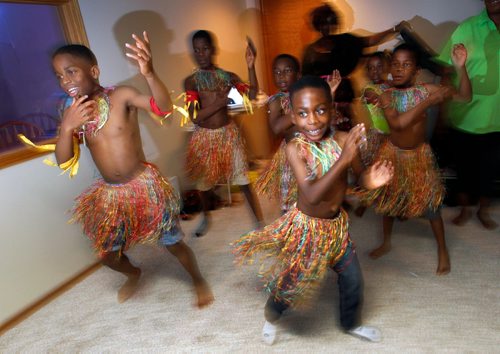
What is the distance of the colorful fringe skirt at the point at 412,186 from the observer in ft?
6.23

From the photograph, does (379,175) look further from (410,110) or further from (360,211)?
(360,211)

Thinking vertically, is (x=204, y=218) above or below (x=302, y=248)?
below

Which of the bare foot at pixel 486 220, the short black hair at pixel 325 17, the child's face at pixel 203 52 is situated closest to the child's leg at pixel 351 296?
the bare foot at pixel 486 220

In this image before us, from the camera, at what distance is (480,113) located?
2332mm

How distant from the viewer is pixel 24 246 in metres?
2.03

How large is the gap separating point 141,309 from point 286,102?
1349 millimetres

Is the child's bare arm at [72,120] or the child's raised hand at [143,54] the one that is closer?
the child's raised hand at [143,54]

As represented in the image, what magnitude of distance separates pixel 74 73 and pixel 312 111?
107cm

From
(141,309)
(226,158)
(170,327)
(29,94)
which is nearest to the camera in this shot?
(170,327)

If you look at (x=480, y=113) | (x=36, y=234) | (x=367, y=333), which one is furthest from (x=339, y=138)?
(x=36, y=234)

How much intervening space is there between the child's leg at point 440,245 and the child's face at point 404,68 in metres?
0.71

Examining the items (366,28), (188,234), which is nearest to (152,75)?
(188,234)

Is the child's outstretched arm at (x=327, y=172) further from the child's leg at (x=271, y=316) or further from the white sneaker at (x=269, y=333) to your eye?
the white sneaker at (x=269, y=333)

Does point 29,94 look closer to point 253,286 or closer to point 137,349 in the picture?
point 137,349
